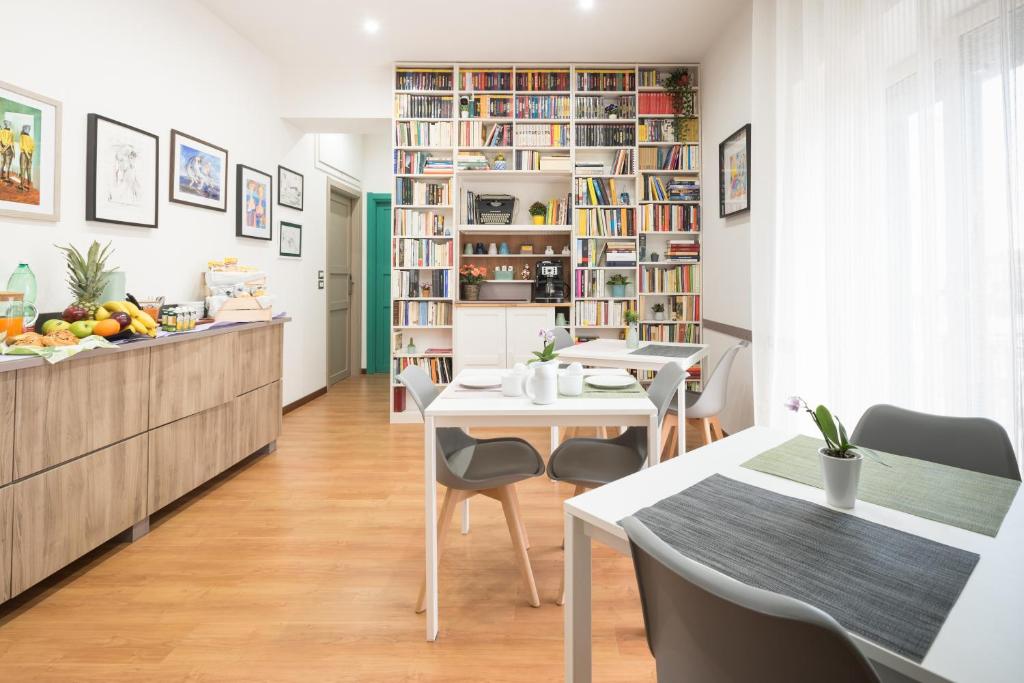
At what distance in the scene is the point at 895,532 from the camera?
3.12ft

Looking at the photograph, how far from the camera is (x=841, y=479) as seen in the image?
41.1 inches

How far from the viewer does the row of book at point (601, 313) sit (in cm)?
504

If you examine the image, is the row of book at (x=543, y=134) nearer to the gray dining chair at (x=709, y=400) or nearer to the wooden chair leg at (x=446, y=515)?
the gray dining chair at (x=709, y=400)

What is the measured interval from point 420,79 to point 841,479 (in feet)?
16.3

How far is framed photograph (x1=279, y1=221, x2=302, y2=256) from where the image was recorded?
501 centimetres

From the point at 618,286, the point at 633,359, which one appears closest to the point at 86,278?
the point at 633,359

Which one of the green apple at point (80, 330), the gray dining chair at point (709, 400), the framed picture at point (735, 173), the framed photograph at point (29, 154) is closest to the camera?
the green apple at point (80, 330)

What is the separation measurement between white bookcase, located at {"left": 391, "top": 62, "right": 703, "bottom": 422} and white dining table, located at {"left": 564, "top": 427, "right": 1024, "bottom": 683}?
11.7ft

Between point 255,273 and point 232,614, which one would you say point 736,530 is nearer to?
point 232,614

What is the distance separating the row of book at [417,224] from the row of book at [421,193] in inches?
3.8

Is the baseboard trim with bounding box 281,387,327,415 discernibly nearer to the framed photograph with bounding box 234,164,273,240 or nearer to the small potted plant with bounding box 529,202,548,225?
the framed photograph with bounding box 234,164,273,240

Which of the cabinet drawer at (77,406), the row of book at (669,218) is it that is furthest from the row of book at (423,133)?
the cabinet drawer at (77,406)

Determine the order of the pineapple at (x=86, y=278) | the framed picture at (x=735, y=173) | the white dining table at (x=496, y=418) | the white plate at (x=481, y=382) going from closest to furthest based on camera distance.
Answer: the white dining table at (x=496, y=418) < the white plate at (x=481, y=382) < the pineapple at (x=86, y=278) < the framed picture at (x=735, y=173)

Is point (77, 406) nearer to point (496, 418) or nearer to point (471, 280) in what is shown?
point (496, 418)
